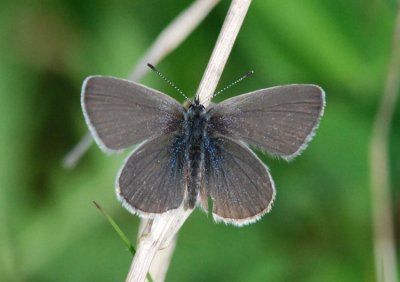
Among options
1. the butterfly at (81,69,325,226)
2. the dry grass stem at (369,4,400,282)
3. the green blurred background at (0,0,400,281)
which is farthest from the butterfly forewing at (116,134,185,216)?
the dry grass stem at (369,4,400,282)

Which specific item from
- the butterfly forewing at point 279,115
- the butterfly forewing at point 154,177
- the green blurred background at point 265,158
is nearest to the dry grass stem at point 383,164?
the green blurred background at point 265,158

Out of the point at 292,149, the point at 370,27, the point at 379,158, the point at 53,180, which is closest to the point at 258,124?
the point at 292,149

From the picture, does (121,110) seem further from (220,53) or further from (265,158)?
(265,158)

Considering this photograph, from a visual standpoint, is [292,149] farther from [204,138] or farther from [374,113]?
[374,113]

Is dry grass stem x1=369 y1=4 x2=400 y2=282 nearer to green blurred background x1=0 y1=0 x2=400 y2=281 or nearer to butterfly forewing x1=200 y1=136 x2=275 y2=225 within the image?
green blurred background x1=0 y1=0 x2=400 y2=281

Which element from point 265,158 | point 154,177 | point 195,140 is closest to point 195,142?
point 195,140
